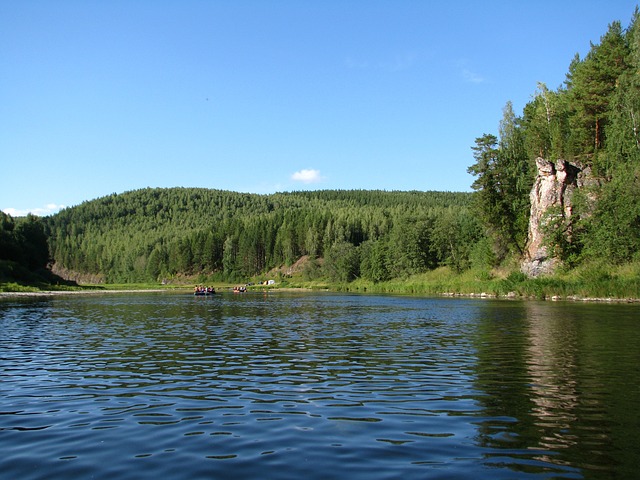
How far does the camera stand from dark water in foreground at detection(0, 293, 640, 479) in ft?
35.4

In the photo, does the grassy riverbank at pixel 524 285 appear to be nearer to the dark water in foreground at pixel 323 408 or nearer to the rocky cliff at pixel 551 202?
the rocky cliff at pixel 551 202

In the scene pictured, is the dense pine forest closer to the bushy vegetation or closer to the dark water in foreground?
the bushy vegetation

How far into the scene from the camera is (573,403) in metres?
15.8

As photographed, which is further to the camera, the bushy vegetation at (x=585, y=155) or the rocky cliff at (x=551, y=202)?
the rocky cliff at (x=551, y=202)

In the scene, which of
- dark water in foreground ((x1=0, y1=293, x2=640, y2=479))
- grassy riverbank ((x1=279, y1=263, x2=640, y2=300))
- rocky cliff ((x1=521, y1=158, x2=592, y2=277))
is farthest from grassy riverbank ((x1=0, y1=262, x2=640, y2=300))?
dark water in foreground ((x1=0, y1=293, x2=640, y2=479))

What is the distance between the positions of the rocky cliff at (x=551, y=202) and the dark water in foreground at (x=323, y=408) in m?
55.4

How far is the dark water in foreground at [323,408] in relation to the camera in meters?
10.8

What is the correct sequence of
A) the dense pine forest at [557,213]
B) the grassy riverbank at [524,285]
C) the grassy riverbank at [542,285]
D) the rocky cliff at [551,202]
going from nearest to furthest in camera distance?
the grassy riverbank at [542,285], the grassy riverbank at [524,285], the dense pine forest at [557,213], the rocky cliff at [551,202]

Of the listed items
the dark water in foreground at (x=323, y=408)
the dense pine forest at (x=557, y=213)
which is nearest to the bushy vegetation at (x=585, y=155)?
the dense pine forest at (x=557, y=213)

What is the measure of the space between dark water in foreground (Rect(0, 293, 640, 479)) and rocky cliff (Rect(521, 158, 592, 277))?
5540 centimetres

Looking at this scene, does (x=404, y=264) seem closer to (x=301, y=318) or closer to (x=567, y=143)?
(x=567, y=143)

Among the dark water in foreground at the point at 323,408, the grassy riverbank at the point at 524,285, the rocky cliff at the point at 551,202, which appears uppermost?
the rocky cliff at the point at 551,202

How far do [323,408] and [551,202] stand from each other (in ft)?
265

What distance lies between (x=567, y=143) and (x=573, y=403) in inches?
3273
